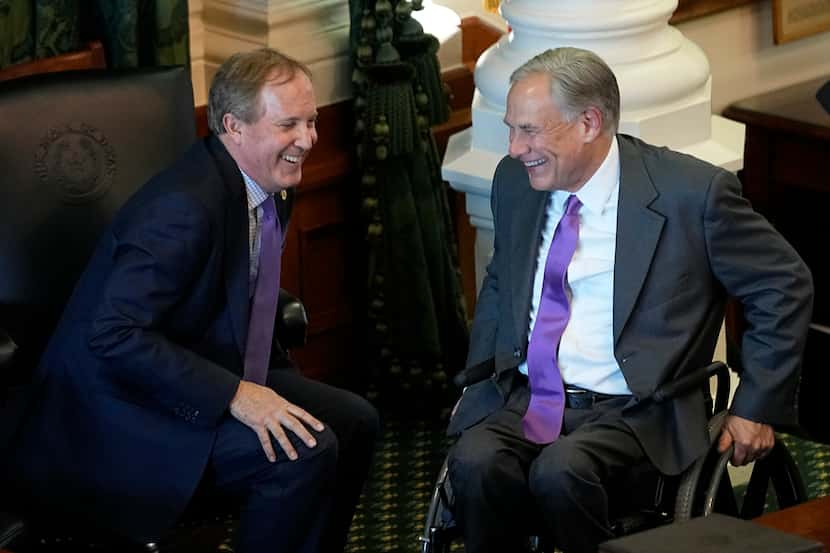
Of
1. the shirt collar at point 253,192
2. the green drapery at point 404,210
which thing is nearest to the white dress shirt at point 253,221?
the shirt collar at point 253,192

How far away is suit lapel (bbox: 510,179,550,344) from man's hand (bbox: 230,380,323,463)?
0.43m

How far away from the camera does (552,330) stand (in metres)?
3.19

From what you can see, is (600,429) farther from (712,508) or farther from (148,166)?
(148,166)

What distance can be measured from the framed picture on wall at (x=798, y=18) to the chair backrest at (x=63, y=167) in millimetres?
2381

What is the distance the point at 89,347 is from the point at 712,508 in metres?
1.12

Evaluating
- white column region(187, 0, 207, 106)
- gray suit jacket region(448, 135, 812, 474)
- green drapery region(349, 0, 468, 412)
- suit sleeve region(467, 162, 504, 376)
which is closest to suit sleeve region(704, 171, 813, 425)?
gray suit jacket region(448, 135, 812, 474)

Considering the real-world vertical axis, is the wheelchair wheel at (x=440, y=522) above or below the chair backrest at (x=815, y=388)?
above

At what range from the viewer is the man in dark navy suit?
10.1ft

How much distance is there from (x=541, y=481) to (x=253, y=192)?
75 centimetres

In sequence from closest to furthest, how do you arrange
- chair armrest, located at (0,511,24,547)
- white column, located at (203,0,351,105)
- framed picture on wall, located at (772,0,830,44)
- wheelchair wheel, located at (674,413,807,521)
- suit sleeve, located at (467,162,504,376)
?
chair armrest, located at (0,511,24,547) → wheelchair wheel, located at (674,413,807,521) → suit sleeve, located at (467,162,504,376) → white column, located at (203,0,351,105) → framed picture on wall, located at (772,0,830,44)

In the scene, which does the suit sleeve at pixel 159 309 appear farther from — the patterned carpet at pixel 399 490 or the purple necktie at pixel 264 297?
the patterned carpet at pixel 399 490

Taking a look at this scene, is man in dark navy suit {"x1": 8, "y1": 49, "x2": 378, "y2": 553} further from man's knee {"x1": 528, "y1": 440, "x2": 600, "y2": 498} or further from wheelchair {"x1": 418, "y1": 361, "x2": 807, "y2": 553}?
man's knee {"x1": 528, "y1": 440, "x2": 600, "y2": 498}

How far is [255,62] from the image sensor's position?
3.15 metres

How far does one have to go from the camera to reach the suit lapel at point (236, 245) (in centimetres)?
316
